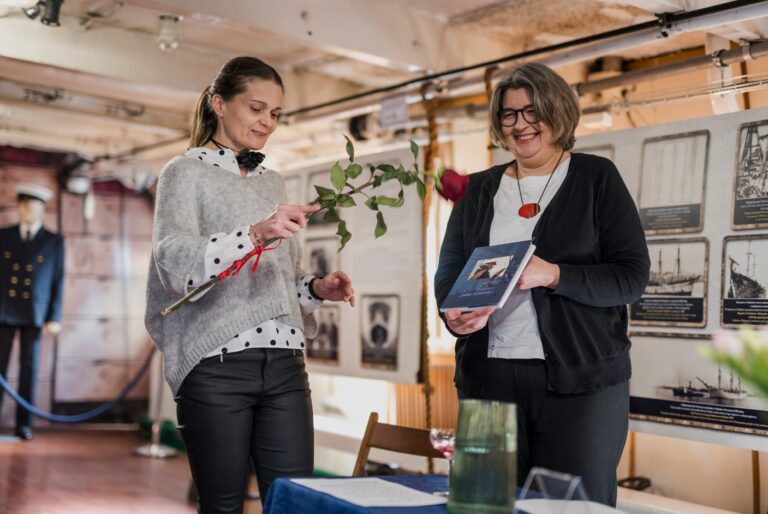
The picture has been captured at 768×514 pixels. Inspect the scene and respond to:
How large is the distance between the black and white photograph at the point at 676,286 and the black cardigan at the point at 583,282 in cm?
144

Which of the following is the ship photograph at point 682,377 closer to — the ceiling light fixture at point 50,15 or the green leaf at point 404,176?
the green leaf at point 404,176

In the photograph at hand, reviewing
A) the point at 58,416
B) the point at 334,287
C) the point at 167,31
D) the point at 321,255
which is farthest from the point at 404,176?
the point at 58,416

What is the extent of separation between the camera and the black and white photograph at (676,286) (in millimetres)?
3227

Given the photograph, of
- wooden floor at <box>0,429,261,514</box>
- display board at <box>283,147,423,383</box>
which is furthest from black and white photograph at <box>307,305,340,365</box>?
wooden floor at <box>0,429,261,514</box>

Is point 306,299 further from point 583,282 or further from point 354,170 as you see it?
point 583,282

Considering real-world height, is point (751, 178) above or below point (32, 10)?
below

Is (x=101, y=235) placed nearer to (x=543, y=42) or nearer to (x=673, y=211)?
(x=543, y=42)

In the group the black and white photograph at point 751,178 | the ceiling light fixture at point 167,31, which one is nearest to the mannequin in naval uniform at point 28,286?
the ceiling light fixture at point 167,31

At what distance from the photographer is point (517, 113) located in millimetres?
2006

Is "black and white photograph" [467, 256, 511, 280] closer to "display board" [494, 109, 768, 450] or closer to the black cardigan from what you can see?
the black cardigan

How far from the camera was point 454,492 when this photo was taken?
125 centimetres

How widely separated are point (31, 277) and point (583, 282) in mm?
7041

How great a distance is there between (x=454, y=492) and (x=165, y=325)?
40.5 inches

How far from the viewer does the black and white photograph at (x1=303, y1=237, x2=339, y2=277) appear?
500 centimetres
